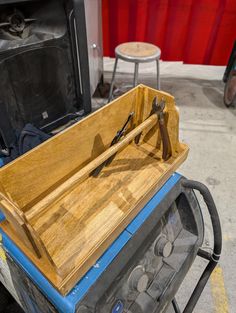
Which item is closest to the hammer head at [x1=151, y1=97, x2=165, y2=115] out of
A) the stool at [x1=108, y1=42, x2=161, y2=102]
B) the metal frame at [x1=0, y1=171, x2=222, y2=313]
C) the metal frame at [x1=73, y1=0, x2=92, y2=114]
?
the metal frame at [x1=0, y1=171, x2=222, y2=313]

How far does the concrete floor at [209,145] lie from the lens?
1062 mm

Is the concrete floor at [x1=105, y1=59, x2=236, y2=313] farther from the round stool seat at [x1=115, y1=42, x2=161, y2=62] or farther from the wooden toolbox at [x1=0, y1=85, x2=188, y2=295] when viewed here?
the round stool seat at [x1=115, y1=42, x2=161, y2=62]

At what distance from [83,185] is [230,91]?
1.88 meters

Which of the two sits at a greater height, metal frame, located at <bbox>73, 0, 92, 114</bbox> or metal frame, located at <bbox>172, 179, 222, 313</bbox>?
metal frame, located at <bbox>73, 0, 92, 114</bbox>

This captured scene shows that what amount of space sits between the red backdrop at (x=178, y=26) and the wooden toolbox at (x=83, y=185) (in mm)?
1789

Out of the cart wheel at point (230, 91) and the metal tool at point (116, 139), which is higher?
the metal tool at point (116, 139)

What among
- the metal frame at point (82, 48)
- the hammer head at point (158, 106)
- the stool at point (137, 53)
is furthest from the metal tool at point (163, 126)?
the stool at point (137, 53)

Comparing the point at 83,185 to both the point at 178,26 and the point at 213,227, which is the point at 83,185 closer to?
the point at 213,227

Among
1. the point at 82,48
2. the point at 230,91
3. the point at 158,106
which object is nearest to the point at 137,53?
the point at 82,48

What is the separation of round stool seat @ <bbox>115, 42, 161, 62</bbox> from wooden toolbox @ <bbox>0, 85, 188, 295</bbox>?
969 millimetres

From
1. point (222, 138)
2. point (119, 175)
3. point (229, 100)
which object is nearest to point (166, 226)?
point (119, 175)

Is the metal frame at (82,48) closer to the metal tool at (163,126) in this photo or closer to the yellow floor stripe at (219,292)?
the metal tool at (163,126)

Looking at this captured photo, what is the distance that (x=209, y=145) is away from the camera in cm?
178

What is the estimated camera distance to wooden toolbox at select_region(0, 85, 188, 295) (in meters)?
0.47
